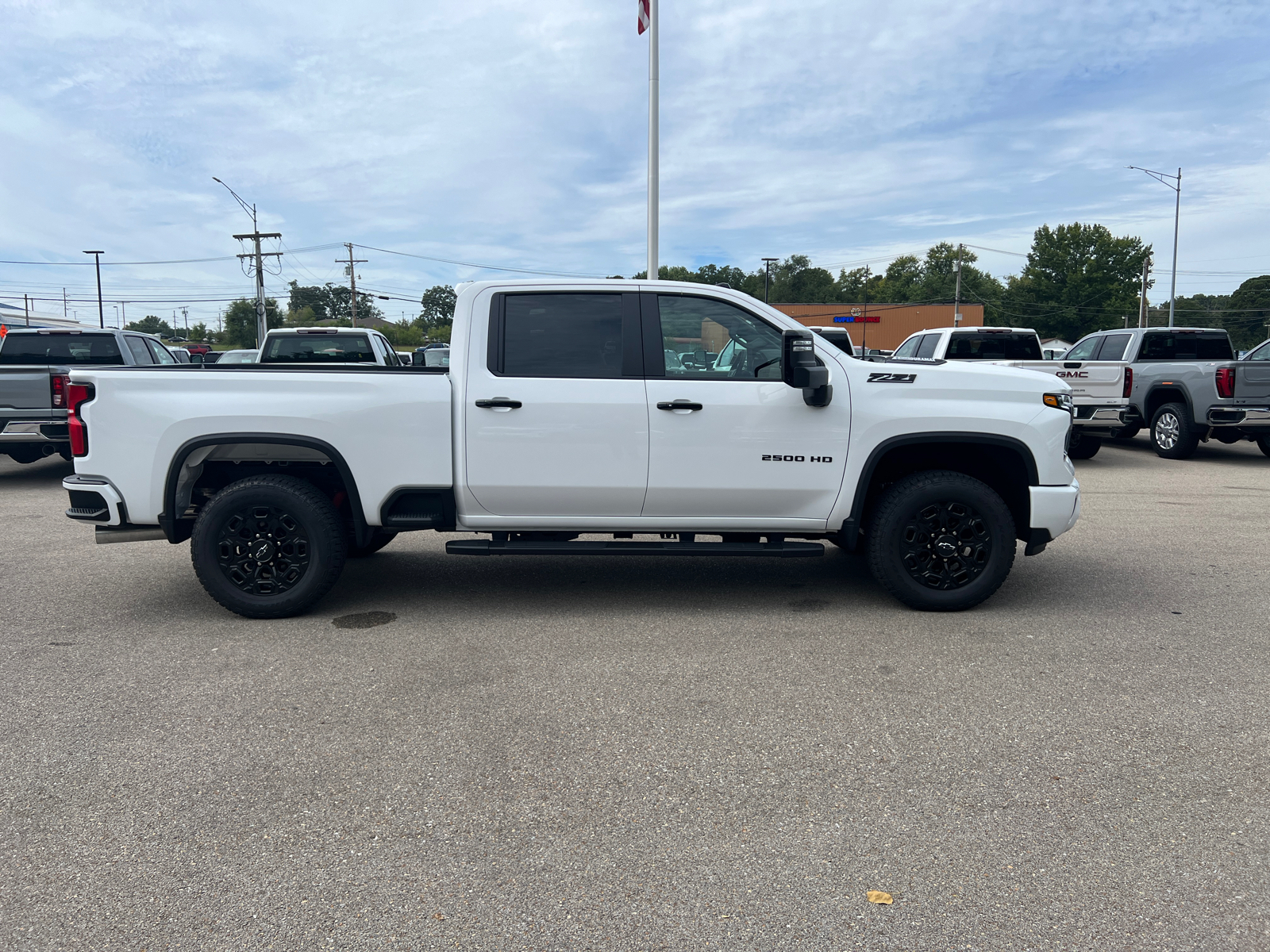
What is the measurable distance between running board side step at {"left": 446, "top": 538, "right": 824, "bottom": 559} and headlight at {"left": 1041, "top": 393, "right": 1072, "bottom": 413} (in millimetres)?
1615

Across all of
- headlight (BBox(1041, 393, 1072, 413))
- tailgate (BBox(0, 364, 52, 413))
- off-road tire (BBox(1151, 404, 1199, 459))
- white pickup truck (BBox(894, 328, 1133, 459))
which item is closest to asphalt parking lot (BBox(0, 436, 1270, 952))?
headlight (BBox(1041, 393, 1072, 413))

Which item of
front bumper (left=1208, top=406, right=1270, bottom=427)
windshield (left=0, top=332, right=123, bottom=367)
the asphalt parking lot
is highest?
windshield (left=0, top=332, right=123, bottom=367)

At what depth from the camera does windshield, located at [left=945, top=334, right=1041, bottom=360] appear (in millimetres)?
13297

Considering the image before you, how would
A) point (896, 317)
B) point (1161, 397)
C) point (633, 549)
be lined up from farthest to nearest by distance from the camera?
1. point (896, 317)
2. point (1161, 397)
3. point (633, 549)

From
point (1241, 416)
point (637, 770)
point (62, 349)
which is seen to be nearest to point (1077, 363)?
point (1241, 416)

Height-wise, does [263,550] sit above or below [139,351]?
below

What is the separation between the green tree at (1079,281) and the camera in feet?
312

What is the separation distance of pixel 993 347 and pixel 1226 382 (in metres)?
3.03

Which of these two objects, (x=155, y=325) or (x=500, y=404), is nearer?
(x=500, y=404)

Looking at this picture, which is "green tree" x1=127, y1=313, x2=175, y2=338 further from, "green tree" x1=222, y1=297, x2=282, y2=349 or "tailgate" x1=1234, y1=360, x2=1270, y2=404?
"tailgate" x1=1234, y1=360, x2=1270, y2=404

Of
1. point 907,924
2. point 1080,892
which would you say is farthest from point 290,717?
point 1080,892

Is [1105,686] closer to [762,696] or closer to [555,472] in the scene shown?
[762,696]

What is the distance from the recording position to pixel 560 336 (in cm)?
541

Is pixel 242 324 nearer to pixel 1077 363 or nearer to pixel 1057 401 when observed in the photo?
pixel 1077 363
